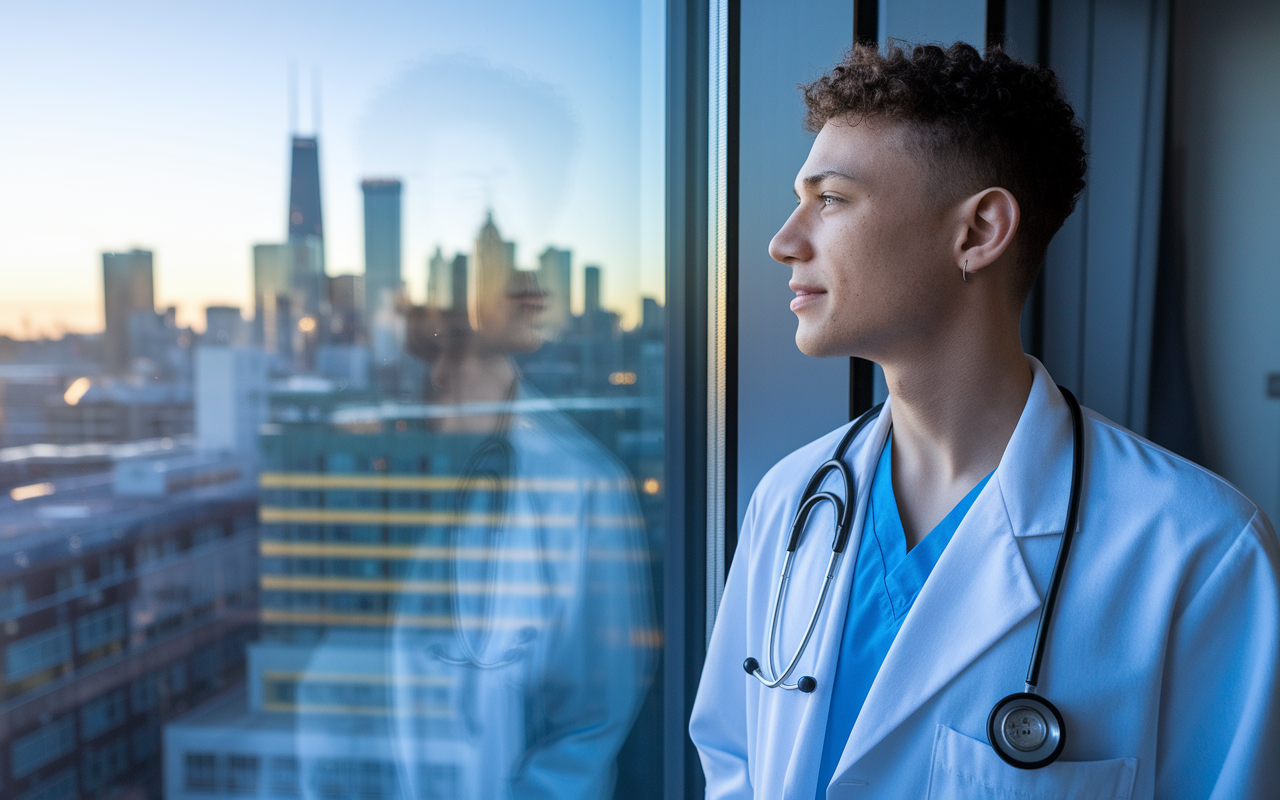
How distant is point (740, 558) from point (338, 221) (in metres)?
0.74

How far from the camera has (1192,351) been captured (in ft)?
5.63

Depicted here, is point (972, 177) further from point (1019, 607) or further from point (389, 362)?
point (389, 362)

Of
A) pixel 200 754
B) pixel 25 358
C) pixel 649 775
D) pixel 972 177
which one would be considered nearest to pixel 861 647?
pixel 972 177

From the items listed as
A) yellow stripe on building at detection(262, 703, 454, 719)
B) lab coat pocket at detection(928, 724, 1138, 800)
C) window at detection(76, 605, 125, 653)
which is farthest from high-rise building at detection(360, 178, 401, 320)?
lab coat pocket at detection(928, 724, 1138, 800)

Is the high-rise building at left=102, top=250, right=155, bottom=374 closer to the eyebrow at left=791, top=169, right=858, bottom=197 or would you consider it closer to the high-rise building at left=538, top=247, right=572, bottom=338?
the high-rise building at left=538, top=247, right=572, bottom=338

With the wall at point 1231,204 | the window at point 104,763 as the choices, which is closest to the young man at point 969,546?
the window at point 104,763

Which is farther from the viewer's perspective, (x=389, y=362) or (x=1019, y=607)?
(x=389, y=362)

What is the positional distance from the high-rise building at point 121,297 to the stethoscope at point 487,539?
1.66ft

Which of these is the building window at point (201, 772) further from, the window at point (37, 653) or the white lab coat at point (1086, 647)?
the white lab coat at point (1086, 647)

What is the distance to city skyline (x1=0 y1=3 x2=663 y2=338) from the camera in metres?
0.88

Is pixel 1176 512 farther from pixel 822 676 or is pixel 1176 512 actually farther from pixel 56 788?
pixel 56 788

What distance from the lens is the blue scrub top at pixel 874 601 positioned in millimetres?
823

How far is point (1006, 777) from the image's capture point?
0.71 m

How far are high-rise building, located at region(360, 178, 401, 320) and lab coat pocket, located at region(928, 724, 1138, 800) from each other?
0.92m
